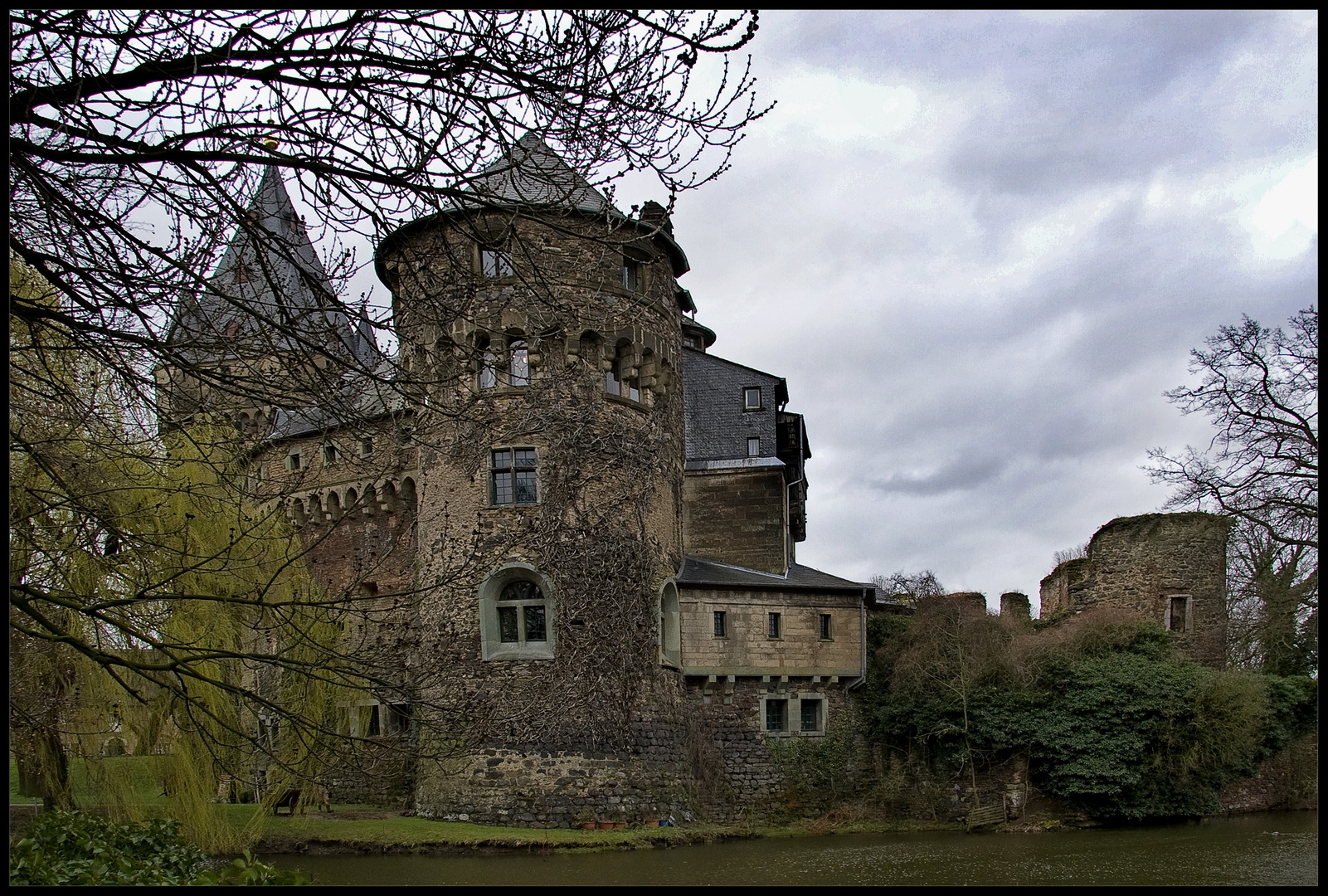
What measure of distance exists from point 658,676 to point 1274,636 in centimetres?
1032

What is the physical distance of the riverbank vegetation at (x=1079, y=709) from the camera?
22375 mm

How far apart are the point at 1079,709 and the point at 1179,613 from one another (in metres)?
6.23

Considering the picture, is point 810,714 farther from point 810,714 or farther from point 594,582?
point 594,582

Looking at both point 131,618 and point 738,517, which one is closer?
point 131,618

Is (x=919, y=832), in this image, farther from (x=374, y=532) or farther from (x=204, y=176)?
(x=204, y=176)

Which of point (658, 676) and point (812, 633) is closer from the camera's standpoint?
point (658, 676)

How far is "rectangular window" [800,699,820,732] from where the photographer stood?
972 inches

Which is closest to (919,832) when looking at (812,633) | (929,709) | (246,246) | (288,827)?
(929,709)

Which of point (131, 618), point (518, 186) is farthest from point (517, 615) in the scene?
point (518, 186)

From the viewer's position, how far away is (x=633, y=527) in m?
21.8

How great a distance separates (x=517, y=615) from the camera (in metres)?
21.1

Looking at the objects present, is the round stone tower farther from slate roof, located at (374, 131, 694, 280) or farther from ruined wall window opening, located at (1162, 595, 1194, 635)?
slate roof, located at (374, 131, 694, 280)

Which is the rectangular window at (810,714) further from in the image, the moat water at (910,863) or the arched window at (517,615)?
the arched window at (517,615)

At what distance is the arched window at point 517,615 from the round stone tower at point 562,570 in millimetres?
32
